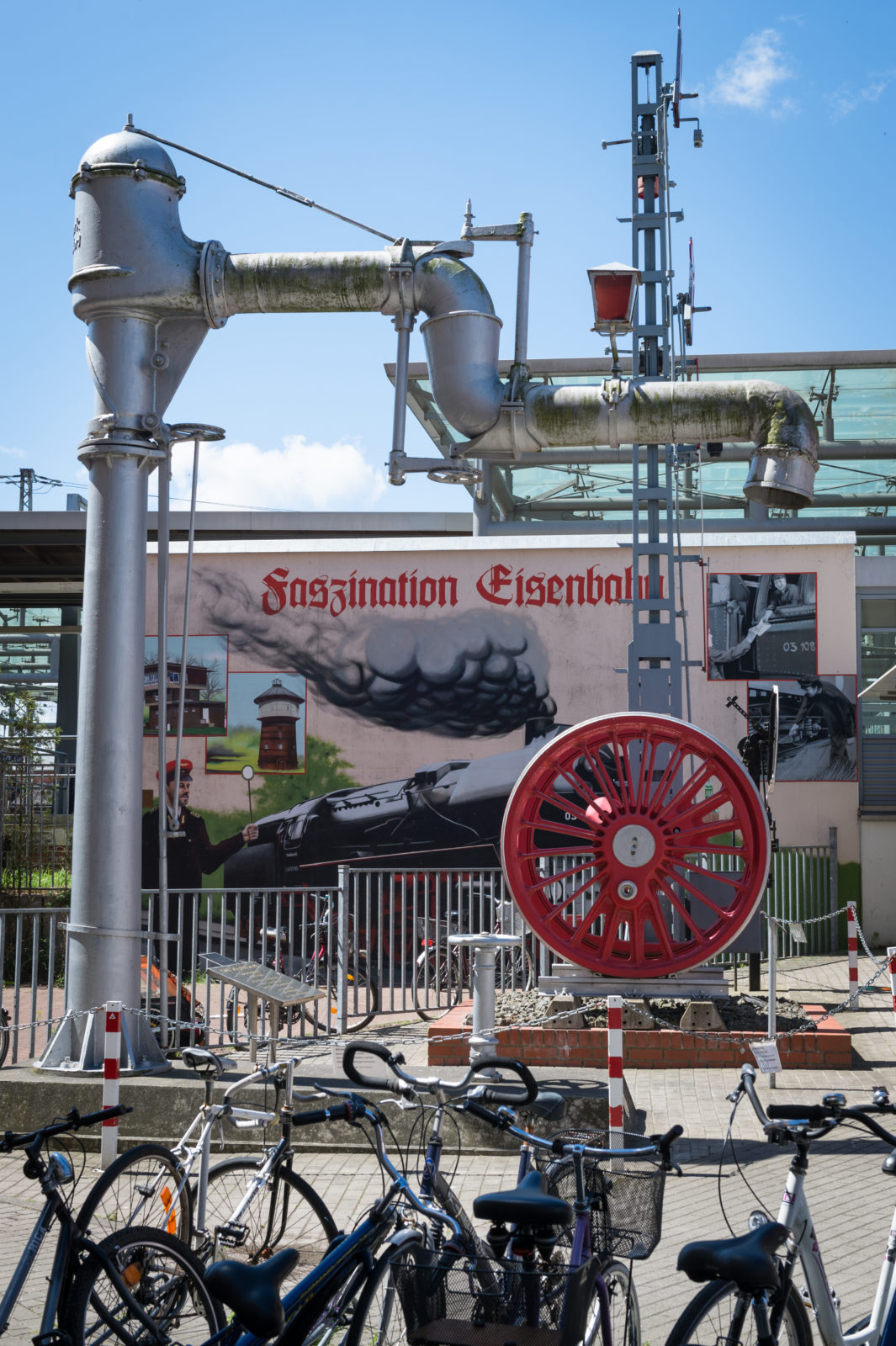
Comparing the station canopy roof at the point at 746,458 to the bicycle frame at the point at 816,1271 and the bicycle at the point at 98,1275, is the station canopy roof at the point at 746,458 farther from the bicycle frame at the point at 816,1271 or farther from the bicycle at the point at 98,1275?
the bicycle frame at the point at 816,1271

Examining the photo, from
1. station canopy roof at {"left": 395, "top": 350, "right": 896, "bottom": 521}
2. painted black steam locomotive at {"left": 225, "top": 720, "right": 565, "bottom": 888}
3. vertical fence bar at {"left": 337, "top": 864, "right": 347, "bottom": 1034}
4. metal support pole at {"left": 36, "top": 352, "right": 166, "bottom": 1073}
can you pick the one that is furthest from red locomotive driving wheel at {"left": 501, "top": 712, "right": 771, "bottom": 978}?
station canopy roof at {"left": 395, "top": 350, "right": 896, "bottom": 521}

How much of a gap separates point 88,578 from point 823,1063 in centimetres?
669

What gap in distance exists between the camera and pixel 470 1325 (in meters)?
3.57

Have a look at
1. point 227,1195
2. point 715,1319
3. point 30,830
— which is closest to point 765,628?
point 30,830

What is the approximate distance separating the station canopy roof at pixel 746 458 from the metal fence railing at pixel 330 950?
10.2 metres

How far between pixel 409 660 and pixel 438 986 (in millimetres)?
7580

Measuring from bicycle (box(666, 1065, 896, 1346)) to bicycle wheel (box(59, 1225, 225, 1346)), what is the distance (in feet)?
5.72

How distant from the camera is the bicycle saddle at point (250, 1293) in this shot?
11.3ft

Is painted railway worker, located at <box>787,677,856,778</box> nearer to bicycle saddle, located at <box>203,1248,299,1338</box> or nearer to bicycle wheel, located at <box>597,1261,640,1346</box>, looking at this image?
bicycle wheel, located at <box>597,1261,640,1346</box>

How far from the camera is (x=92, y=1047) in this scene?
8992mm

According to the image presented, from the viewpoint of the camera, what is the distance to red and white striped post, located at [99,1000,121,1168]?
7504mm

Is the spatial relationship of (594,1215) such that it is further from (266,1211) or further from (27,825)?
(27,825)

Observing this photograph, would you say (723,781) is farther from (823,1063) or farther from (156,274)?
(156,274)

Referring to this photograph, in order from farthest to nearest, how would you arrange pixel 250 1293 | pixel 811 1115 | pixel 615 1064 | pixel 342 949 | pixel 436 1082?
pixel 342 949 → pixel 615 1064 → pixel 436 1082 → pixel 811 1115 → pixel 250 1293
